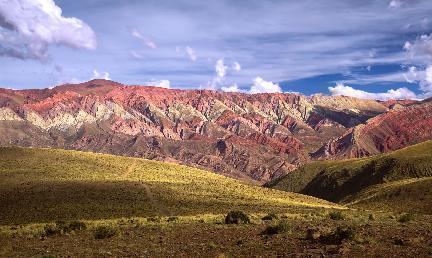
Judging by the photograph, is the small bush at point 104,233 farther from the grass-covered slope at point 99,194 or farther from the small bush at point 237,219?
the grass-covered slope at point 99,194

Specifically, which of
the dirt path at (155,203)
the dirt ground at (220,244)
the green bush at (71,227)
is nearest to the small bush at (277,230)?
the dirt ground at (220,244)

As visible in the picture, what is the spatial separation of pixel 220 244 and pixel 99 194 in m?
→ 45.5

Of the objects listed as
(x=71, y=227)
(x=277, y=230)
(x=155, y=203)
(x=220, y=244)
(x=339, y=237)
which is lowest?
(x=71, y=227)

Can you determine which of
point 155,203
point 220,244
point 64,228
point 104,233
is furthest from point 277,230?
point 155,203

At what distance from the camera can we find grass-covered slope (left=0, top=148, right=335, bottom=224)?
199 feet

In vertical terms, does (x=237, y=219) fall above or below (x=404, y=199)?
below

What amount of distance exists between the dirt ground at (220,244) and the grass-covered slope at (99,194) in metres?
21.9

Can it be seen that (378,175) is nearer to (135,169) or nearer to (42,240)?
(135,169)

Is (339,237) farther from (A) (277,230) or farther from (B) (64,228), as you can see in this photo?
(B) (64,228)

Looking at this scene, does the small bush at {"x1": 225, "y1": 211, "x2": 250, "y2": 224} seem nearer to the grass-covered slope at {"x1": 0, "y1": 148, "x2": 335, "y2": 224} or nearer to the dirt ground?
the dirt ground

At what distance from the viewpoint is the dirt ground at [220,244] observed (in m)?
25.8

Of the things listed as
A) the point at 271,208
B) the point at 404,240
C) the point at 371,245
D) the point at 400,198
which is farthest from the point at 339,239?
the point at 400,198

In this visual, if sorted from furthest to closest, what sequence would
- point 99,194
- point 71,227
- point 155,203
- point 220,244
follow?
1. point 99,194
2. point 155,203
3. point 71,227
4. point 220,244

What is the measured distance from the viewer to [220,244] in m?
29.8
